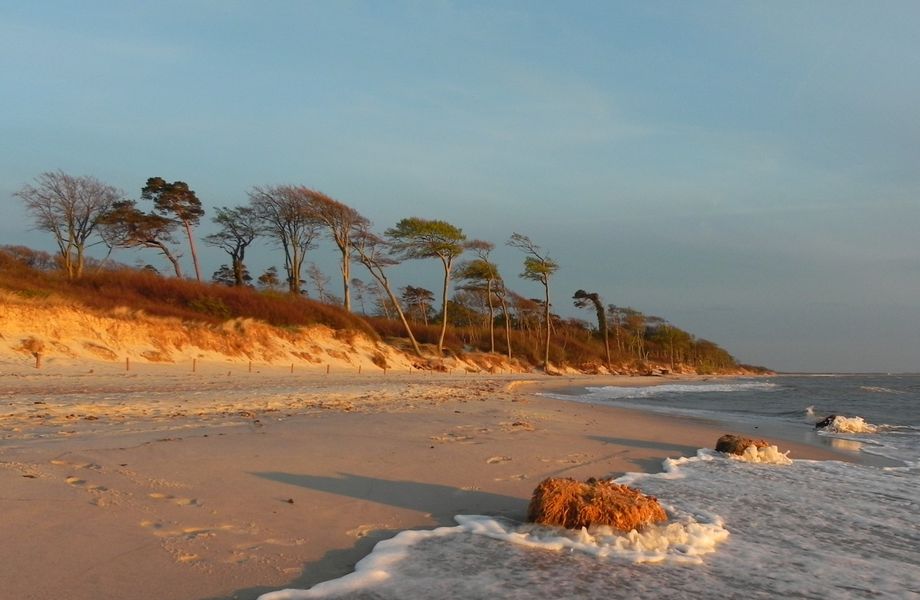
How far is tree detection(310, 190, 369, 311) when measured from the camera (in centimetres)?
3338

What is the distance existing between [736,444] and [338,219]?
2828 centimetres

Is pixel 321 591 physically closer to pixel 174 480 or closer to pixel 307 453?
pixel 174 480

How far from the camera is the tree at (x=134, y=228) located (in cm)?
3231

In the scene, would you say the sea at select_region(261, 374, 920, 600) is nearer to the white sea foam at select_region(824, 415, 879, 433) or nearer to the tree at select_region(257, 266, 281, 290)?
the white sea foam at select_region(824, 415, 879, 433)

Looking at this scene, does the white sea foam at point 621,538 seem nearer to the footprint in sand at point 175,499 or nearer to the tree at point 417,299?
the footprint in sand at point 175,499

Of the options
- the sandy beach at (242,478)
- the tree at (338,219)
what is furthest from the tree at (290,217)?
the sandy beach at (242,478)

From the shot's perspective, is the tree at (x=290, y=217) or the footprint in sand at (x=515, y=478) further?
the tree at (x=290, y=217)

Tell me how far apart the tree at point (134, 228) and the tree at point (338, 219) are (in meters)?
8.26

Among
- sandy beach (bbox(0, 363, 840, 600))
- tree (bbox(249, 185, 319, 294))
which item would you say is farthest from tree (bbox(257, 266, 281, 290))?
sandy beach (bbox(0, 363, 840, 600))

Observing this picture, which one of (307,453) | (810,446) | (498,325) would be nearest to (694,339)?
(498,325)

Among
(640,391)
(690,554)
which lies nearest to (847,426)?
(690,554)

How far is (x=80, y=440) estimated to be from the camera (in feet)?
21.5

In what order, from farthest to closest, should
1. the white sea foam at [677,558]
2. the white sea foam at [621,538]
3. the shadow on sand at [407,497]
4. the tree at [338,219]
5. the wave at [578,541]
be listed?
the tree at [338,219]
the shadow on sand at [407,497]
the white sea foam at [621,538]
the wave at [578,541]
the white sea foam at [677,558]

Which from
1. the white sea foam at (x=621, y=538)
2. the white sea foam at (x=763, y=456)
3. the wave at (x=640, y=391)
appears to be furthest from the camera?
the wave at (x=640, y=391)
